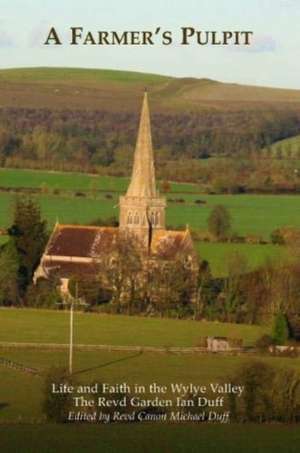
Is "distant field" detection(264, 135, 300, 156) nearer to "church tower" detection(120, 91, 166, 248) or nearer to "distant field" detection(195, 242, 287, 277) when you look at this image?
"distant field" detection(195, 242, 287, 277)

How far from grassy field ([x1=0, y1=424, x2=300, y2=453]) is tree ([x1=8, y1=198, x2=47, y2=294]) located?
26.6 meters

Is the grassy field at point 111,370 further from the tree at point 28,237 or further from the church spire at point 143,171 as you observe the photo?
the church spire at point 143,171

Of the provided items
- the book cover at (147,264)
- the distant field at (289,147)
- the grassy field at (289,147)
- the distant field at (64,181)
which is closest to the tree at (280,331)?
the book cover at (147,264)

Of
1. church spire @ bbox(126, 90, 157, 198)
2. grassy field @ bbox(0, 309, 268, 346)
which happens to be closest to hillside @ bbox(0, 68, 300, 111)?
church spire @ bbox(126, 90, 157, 198)

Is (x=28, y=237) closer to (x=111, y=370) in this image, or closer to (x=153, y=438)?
(x=111, y=370)

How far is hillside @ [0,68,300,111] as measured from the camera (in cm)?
8944

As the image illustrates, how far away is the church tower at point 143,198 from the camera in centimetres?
5447

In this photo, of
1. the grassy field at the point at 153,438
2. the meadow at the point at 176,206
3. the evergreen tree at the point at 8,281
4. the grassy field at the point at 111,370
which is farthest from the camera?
the meadow at the point at 176,206

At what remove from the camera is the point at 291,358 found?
124ft

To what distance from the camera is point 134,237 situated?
52.8m

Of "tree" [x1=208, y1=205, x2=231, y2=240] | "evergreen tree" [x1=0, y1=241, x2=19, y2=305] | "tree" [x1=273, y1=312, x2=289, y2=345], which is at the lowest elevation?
"tree" [x1=273, y1=312, x2=289, y2=345]

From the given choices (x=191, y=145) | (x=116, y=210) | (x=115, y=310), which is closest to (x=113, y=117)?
(x=191, y=145)

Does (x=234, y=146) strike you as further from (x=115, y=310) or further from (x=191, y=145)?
(x=115, y=310)

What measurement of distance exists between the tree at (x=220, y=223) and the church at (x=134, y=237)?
678 centimetres
